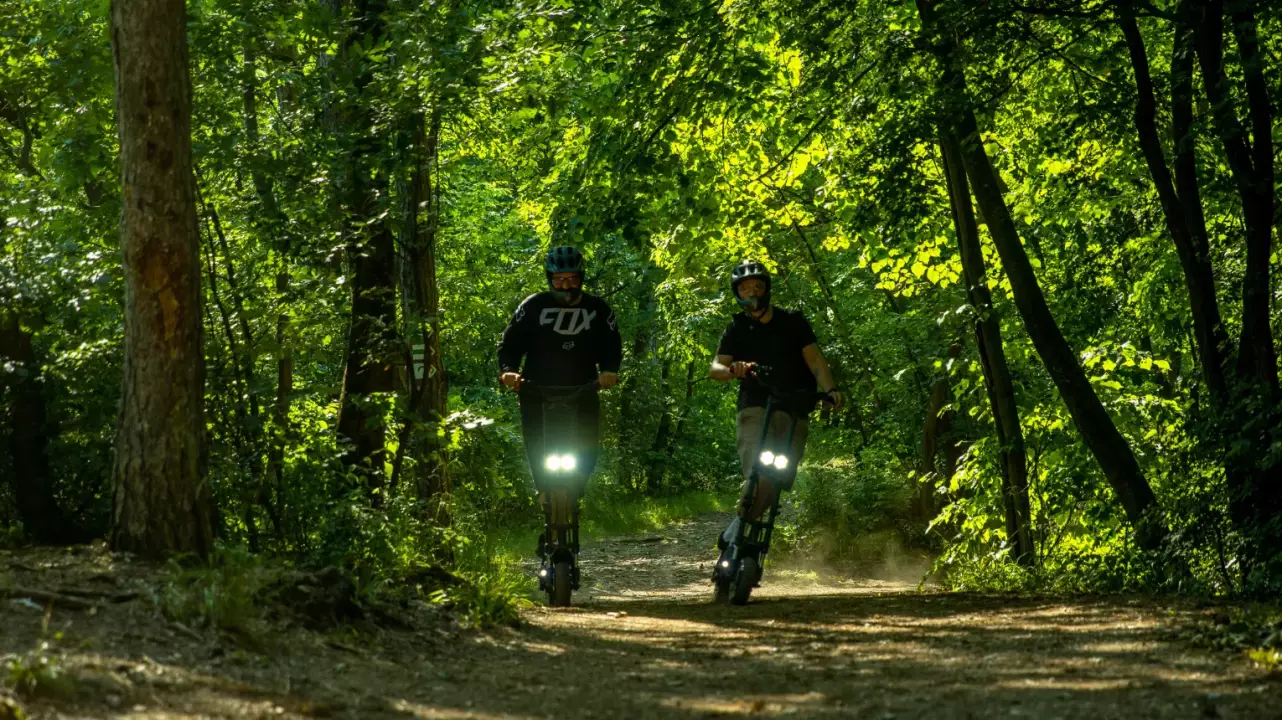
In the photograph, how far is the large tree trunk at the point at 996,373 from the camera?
12.2m

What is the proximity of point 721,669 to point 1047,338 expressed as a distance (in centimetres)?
568

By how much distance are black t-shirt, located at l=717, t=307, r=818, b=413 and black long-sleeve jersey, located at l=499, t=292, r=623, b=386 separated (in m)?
0.86

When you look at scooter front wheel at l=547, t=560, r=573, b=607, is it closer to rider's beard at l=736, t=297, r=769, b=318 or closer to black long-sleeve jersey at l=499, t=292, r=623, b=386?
black long-sleeve jersey at l=499, t=292, r=623, b=386

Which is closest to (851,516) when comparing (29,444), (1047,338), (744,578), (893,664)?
(1047,338)

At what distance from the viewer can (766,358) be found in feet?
32.1

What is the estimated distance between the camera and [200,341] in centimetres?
667

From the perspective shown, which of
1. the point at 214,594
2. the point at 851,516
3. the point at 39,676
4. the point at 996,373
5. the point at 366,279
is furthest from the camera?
the point at 851,516

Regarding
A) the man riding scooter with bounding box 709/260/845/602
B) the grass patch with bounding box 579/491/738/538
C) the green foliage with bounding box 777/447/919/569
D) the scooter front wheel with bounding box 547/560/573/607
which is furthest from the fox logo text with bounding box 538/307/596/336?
the grass patch with bounding box 579/491/738/538

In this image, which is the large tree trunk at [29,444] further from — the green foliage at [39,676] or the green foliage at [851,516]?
the green foliage at [851,516]

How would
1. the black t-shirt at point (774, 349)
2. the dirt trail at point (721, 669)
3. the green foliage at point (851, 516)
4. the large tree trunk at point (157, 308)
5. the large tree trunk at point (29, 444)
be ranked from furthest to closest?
the green foliage at point (851, 516) < the black t-shirt at point (774, 349) < the large tree trunk at point (29, 444) < the large tree trunk at point (157, 308) < the dirt trail at point (721, 669)

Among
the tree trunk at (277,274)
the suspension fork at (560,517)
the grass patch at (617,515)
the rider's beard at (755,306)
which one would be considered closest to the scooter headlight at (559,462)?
the suspension fork at (560,517)

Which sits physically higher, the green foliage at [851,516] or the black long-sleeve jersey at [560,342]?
the black long-sleeve jersey at [560,342]

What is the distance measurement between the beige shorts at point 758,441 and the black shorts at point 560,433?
108 centimetres

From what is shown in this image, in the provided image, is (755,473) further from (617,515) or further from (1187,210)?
(617,515)
